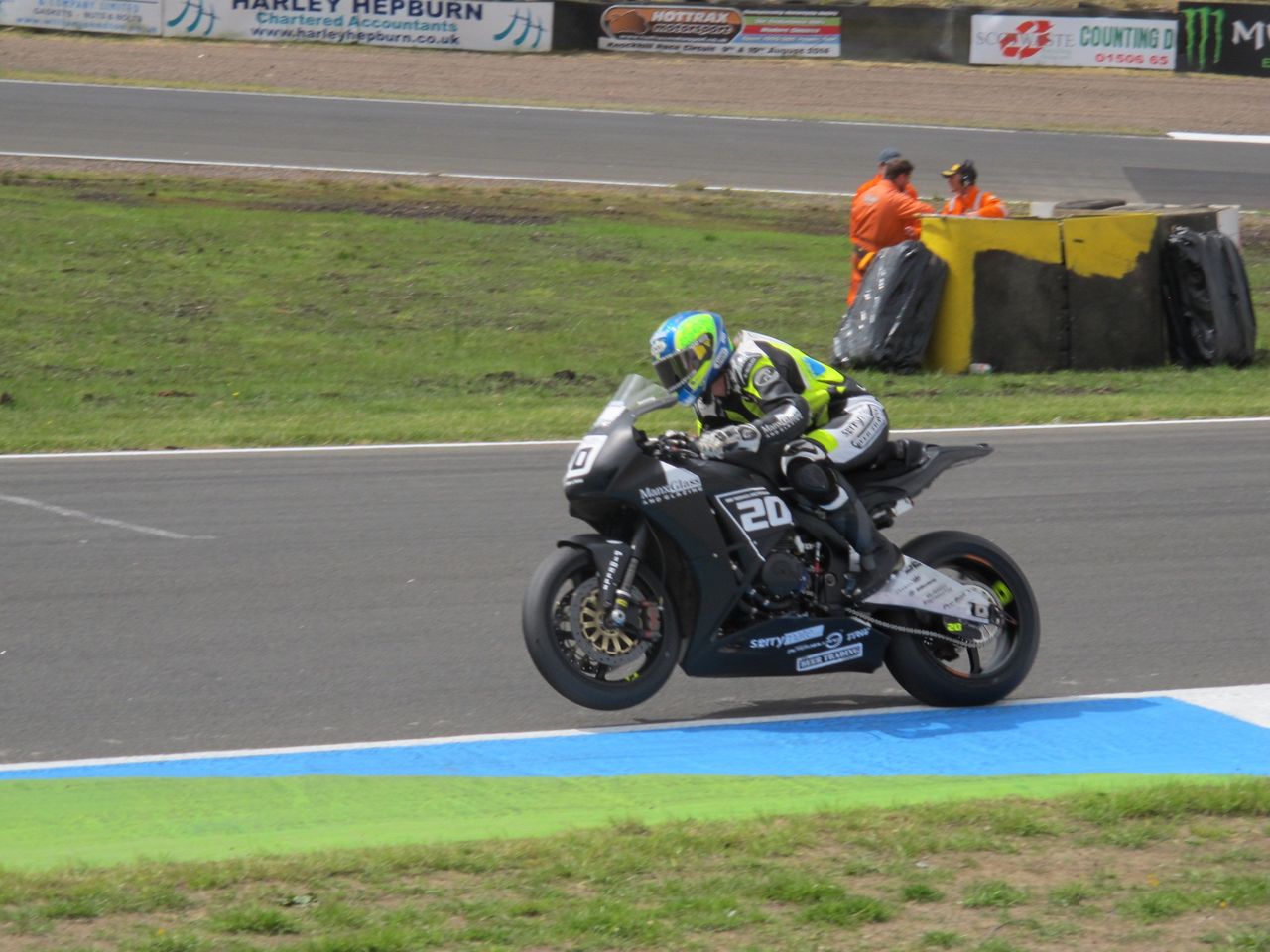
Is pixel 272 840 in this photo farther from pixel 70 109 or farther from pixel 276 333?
pixel 70 109

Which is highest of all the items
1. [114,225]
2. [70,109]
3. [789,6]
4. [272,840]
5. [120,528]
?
[789,6]

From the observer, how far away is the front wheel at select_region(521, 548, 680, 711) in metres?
6.41

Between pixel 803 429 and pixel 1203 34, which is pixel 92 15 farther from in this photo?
pixel 803 429

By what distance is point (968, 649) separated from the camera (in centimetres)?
711

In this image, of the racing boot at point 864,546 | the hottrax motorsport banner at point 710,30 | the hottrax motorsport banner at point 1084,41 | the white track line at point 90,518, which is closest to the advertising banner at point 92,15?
the hottrax motorsport banner at point 710,30

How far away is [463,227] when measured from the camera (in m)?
21.5

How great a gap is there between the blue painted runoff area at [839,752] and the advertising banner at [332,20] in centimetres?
3172

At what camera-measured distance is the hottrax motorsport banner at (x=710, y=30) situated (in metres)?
37.4

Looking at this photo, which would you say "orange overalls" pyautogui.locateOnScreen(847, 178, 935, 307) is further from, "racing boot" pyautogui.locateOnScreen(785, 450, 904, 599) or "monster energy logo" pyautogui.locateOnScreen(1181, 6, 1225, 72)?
"monster energy logo" pyautogui.locateOnScreen(1181, 6, 1225, 72)

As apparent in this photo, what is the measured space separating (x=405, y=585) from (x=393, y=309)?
9.79m

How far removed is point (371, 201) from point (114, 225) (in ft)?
11.9

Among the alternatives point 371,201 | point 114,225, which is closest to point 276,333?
point 114,225

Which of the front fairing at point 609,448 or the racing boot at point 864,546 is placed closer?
the front fairing at point 609,448

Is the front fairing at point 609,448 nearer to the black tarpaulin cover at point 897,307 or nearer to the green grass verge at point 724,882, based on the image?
the green grass verge at point 724,882
